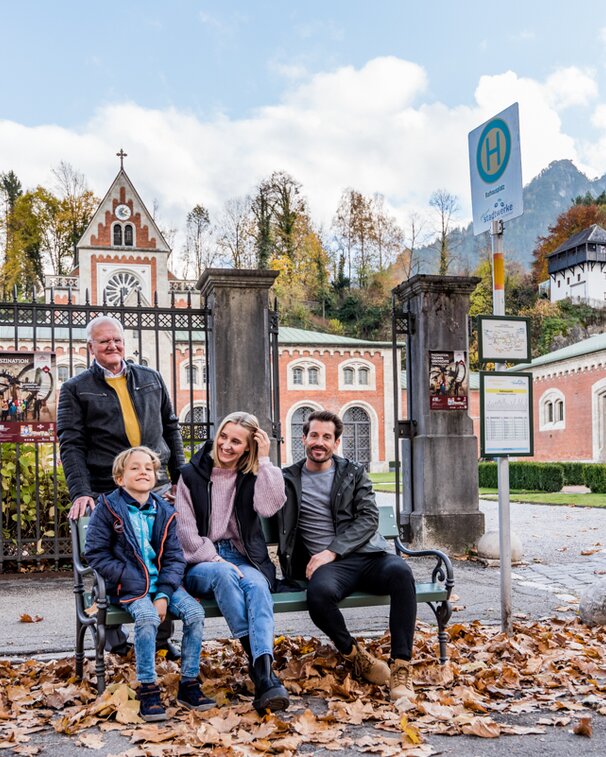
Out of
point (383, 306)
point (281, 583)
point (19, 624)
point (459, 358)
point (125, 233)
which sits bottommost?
point (19, 624)

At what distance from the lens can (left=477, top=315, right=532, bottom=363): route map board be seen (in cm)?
535

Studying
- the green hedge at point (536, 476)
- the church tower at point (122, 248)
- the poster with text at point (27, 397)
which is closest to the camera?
the poster with text at point (27, 397)

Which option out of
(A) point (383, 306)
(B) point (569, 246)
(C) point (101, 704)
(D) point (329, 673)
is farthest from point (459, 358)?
(B) point (569, 246)

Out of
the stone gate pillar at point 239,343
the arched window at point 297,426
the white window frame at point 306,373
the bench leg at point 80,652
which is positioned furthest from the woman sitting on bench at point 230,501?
the white window frame at point 306,373

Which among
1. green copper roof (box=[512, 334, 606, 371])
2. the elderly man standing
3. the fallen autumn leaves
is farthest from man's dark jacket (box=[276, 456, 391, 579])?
green copper roof (box=[512, 334, 606, 371])

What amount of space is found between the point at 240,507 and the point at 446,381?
481 cm

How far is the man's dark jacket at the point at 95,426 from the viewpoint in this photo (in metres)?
4.70

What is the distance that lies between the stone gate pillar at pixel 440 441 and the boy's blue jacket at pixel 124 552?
4.92 meters

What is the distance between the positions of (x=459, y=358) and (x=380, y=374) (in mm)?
41709

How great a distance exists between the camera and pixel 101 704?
380 cm

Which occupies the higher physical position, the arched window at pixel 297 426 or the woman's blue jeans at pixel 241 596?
the arched window at pixel 297 426

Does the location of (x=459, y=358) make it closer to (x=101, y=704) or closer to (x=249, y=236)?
(x=101, y=704)

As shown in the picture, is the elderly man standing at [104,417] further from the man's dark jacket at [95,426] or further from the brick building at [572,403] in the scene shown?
the brick building at [572,403]

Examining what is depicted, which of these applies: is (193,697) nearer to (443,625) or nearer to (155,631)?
(155,631)
